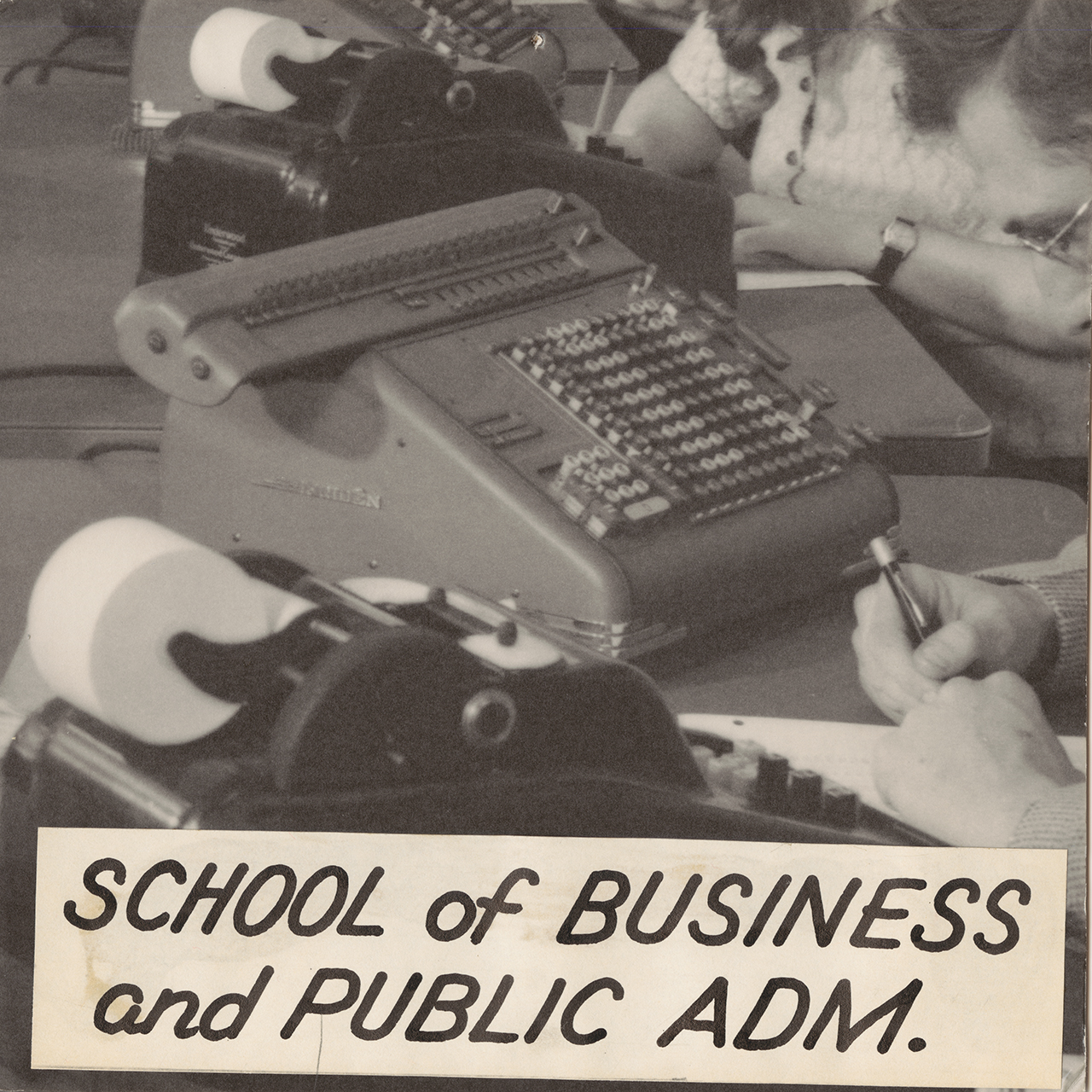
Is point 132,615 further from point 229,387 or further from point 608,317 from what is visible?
point 608,317

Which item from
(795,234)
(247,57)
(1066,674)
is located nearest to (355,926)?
(1066,674)

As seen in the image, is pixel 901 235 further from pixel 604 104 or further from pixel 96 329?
pixel 96 329

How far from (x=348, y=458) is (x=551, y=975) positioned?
0.32 metres

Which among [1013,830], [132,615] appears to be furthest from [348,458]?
[1013,830]

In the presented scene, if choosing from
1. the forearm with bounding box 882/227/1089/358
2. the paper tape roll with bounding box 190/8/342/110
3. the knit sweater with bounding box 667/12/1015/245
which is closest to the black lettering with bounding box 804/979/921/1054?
the forearm with bounding box 882/227/1089/358

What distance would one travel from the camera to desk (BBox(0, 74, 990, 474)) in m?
1.01

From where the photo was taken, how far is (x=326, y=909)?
0.85m

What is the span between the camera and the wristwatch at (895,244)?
3.88 ft

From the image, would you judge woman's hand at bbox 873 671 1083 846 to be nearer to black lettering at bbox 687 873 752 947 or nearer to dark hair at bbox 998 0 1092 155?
black lettering at bbox 687 873 752 947

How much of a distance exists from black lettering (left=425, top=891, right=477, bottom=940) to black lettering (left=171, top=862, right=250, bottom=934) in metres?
0.11

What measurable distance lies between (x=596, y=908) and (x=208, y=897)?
0.22 meters

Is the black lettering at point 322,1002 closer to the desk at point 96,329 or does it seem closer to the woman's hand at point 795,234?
the desk at point 96,329

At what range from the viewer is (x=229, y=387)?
0.81 m
